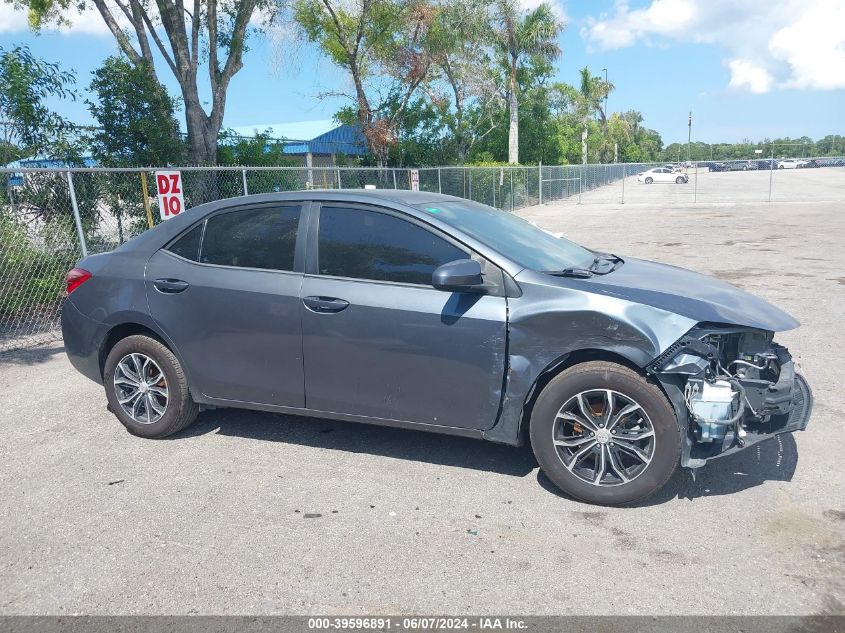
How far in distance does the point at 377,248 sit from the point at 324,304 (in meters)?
0.48

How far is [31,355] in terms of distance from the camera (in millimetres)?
7578

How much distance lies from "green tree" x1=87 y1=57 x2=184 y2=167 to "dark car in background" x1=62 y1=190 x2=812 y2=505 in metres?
9.02

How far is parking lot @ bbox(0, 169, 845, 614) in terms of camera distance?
3.04 m

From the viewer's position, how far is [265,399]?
→ 450cm

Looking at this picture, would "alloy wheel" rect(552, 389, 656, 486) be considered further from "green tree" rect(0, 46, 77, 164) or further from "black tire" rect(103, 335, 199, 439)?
"green tree" rect(0, 46, 77, 164)

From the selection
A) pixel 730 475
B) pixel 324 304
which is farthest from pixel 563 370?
pixel 324 304

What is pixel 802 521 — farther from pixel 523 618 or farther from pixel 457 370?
pixel 457 370

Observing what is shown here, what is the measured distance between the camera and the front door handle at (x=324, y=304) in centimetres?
418

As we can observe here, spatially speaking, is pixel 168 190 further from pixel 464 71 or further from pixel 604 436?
pixel 464 71

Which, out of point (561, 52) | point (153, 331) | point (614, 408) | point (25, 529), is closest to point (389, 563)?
point (614, 408)

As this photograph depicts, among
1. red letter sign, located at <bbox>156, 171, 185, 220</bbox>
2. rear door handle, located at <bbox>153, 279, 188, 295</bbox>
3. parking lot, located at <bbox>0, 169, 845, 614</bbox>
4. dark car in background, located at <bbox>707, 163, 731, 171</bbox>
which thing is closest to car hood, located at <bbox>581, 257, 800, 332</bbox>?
parking lot, located at <bbox>0, 169, 845, 614</bbox>

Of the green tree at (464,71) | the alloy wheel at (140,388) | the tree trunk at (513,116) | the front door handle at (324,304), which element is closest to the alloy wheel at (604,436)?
the front door handle at (324,304)

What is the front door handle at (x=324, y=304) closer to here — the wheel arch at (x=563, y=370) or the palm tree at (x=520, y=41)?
the wheel arch at (x=563, y=370)

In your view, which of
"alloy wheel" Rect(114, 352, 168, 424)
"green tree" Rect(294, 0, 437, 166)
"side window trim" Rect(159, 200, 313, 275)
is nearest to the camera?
"side window trim" Rect(159, 200, 313, 275)
